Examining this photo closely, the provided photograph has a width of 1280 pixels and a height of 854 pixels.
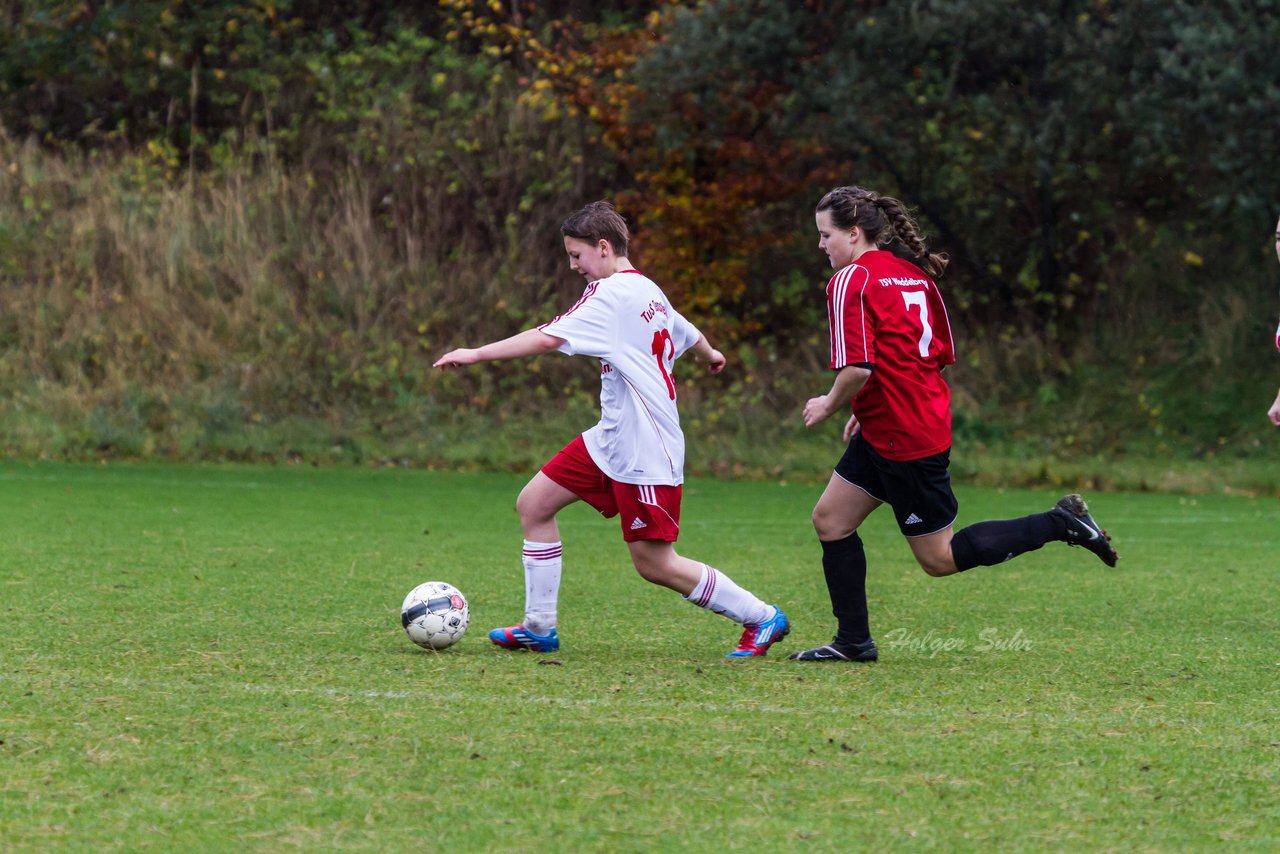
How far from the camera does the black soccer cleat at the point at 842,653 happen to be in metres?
6.47

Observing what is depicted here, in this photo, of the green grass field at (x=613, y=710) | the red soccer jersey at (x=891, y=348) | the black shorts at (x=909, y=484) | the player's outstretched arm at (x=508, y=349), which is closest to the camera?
the green grass field at (x=613, y=710)

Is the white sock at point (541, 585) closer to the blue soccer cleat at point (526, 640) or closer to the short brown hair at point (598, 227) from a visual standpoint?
the blue soccer cleat at point (526, 640)

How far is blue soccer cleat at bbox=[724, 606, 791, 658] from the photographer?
6.56 m

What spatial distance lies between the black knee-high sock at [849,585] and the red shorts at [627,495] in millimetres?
625

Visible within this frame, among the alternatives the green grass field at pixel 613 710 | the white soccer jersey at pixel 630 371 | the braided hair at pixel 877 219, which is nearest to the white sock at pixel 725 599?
the green grass field at pixel 613 710

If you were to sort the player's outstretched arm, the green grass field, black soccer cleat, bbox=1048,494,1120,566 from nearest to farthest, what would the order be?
1. the green grass field
2. the player's outstretched arm
3. black soccer cleat, bbox=1048,494,1120,566

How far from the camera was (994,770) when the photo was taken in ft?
14.9

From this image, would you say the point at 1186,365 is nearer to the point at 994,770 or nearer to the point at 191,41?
the point at 191,41

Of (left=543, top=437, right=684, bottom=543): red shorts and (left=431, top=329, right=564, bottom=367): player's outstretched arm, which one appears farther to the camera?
(left=543, top=437, right=684, bottom=543): red shorts

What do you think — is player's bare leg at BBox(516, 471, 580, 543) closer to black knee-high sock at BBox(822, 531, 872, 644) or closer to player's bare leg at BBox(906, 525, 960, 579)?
black knee-high sock at BBox(822, 531, 872, 644)

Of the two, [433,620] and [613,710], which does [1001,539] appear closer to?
[613,710]

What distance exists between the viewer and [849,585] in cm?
650

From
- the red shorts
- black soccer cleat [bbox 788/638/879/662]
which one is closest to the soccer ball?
the red shorts

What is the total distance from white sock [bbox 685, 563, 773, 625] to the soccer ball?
35.9 inches
